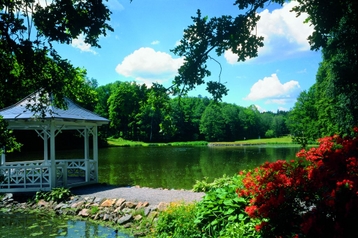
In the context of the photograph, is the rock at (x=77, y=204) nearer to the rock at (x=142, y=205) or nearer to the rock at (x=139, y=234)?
the rock at (x=142, y=205)

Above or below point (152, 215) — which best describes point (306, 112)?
above

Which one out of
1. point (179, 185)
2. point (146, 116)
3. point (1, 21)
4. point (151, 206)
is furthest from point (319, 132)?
point (146, 116)

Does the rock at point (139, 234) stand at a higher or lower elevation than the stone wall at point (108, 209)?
→ lower

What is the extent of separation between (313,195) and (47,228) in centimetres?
635

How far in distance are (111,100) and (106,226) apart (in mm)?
51449

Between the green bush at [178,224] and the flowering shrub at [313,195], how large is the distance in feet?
4.30

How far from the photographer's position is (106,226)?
766 centimetres

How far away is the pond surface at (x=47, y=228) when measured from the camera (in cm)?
703

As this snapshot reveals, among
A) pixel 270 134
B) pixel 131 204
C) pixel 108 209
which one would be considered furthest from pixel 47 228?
pixel 270 134

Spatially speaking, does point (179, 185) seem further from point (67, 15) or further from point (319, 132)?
point (319, 132)

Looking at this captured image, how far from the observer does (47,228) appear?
7551mm

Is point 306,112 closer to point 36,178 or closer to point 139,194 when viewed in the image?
point 139,194

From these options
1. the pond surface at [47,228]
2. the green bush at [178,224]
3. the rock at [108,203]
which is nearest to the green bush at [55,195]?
the pond surface at [47,228]

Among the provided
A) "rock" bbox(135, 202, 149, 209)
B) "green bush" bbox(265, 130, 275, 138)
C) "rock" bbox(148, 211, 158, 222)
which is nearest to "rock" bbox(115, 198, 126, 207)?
"rock" bbox(135, 202, 149, 209)
